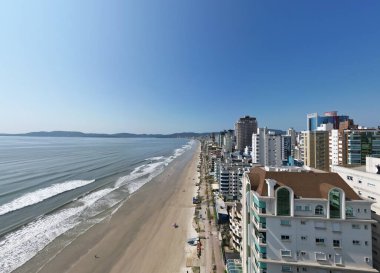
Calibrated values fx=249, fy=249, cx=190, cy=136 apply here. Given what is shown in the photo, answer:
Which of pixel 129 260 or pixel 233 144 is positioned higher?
pixel 233 144

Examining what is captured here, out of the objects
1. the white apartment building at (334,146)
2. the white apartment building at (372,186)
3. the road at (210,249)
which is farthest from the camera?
the white apartment building at (334,146)

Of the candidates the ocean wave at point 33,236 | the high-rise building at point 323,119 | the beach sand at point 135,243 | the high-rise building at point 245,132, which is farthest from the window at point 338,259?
the high-rise building at point 245,132

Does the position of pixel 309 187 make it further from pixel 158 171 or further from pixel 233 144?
pixel 233 144

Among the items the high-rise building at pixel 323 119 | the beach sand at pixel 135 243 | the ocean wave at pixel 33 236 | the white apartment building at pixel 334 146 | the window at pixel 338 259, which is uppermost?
the high-rise building at pixel 323 119

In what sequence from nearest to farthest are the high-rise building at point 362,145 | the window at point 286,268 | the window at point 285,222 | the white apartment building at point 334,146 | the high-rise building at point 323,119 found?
the window at point 286,268
the window at point 285,222
the high-rise building at point 362,145
the white apartment building at point 334,146
the high-rise building at point 323,119

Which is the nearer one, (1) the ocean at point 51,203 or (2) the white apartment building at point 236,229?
(2) the white apartment building at point 236,229

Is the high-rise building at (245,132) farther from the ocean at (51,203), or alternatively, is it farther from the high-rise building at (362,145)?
the high-rise building at (362,145)

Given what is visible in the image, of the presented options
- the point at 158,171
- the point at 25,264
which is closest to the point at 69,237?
the point at 25,264

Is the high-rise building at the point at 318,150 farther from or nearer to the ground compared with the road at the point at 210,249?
farther from the ground
